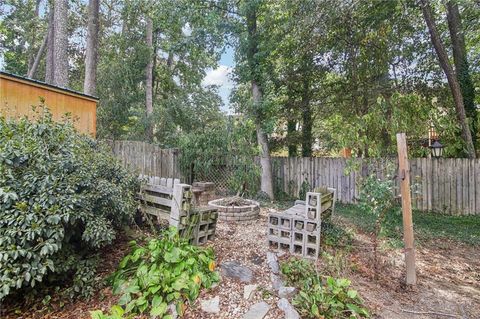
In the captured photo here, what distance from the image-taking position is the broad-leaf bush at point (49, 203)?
2186 millimetres

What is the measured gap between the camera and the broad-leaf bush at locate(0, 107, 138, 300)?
7.17 ft

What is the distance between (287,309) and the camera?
89.3 inches

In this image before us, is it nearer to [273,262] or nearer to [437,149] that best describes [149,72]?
[437,149]

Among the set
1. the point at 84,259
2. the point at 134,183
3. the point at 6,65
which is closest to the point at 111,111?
the point at 6,65

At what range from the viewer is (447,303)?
278 centimetres

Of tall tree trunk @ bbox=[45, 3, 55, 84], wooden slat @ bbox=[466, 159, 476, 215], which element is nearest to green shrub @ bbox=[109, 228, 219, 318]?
wooden slat @ bbox=[466, 159, 476, 215]

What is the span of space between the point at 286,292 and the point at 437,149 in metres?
5.74

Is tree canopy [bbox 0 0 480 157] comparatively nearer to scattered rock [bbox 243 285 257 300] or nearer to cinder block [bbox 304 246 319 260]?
cinder block [bbox 304 246 319 260]

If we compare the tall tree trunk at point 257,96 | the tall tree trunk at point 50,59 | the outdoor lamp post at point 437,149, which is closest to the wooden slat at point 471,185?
the outdoor lamp post at point 437,149

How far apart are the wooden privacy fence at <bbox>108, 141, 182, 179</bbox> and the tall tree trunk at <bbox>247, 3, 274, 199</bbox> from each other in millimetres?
2331

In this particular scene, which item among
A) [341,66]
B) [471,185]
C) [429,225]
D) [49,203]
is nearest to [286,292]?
[49,203]

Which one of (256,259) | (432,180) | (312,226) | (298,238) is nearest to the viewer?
(256,259)

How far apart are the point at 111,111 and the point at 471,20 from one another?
35.8 ft

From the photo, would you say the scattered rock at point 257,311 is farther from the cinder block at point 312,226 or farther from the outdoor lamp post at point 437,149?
the outdoor lamp post at point 437,149
